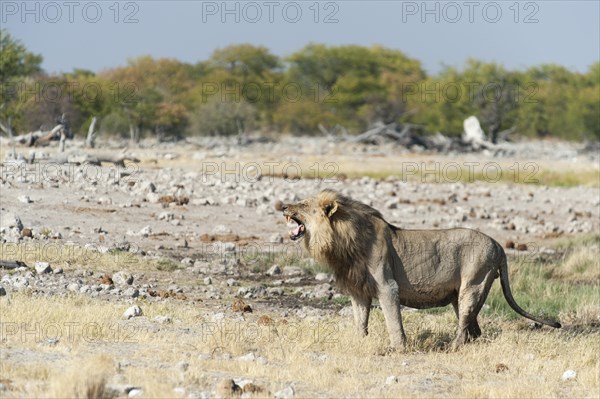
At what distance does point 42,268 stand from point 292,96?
62272 mm

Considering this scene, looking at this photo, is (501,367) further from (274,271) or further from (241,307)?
(274,271)

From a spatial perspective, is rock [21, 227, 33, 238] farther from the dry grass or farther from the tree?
the tree

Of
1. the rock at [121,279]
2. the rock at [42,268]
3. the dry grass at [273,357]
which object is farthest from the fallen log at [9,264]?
the dry grass at [273,357]

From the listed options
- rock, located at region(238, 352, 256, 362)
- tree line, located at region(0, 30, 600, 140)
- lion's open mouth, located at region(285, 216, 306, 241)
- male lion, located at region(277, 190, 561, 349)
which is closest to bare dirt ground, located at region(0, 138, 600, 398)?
rock, located at region(238, 352, 256, 362)

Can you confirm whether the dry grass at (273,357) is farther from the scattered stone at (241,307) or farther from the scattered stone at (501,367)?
the scattered stone at (241,307)

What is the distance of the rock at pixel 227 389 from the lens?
8047mm

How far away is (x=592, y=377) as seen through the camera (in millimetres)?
9398

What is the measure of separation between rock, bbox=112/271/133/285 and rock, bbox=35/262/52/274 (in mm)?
832

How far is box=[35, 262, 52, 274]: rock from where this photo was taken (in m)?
13.4

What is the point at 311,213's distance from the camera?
10.5 m

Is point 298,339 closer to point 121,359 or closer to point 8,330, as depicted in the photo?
point 121,359

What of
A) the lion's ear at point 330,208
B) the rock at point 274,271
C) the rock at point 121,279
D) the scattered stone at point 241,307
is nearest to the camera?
the lion's ear at point 330,208

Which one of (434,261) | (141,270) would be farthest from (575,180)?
(434,261)

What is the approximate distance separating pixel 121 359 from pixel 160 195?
512 inches
